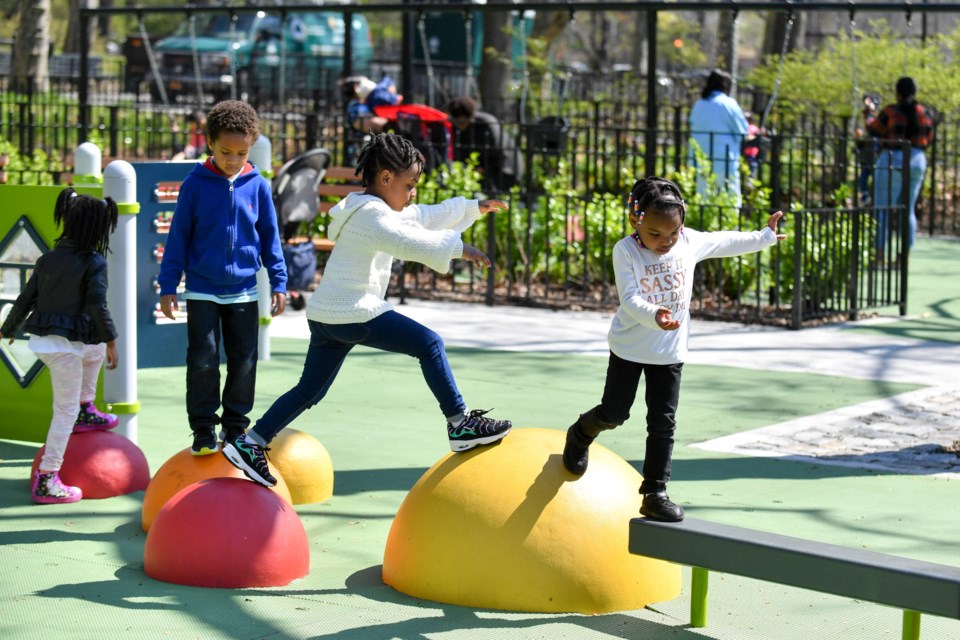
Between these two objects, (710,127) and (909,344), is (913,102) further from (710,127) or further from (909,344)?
(909,344)

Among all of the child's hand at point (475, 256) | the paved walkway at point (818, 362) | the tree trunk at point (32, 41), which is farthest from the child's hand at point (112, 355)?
the tree trunk at point (32, 41)

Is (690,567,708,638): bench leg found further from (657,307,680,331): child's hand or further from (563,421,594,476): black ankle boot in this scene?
(657,307,680,331): child's hand

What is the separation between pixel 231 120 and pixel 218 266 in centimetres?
63

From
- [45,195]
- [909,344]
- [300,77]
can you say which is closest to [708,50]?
[300,77]

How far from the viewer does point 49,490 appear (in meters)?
6.46

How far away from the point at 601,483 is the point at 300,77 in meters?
31.3

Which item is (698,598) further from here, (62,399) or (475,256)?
(62,399)

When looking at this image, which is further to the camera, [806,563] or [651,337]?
[651,337]

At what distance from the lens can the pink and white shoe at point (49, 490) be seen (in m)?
6.46

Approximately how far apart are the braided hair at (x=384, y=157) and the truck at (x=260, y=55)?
2488 cm

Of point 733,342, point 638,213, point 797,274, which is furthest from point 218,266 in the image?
point 797,274

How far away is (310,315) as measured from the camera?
18.8 feet

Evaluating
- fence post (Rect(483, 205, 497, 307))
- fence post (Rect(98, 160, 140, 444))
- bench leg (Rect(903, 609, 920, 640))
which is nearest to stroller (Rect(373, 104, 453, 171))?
fence post (Rect(483, 205, 497, 307))

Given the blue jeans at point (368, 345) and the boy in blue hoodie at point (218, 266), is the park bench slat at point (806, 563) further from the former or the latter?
the boy in blue hoodie at point (218, 266)
